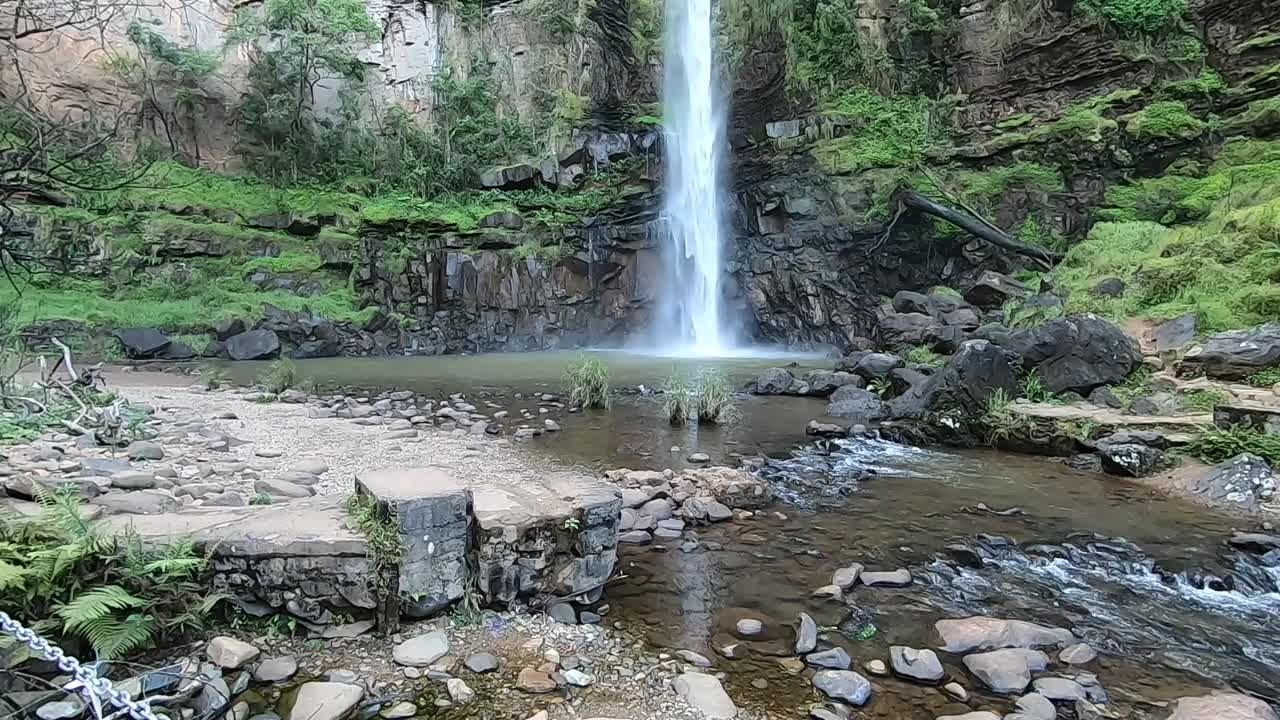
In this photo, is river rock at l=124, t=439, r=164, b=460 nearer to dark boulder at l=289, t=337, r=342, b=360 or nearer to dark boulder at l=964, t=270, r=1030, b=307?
dark boulder at l=289, t=337, r=342, b=360

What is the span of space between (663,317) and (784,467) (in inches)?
675

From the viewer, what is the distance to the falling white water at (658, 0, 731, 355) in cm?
2364

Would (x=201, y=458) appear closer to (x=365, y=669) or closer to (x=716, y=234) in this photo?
(x=365, y=669)

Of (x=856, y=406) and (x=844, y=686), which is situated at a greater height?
(x=856, y=406)

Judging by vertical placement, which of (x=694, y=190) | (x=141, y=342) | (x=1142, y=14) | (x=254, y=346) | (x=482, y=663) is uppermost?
(x=1142, y=14)

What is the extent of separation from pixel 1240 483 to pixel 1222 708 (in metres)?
4.46

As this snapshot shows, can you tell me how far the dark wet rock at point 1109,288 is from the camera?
13523mm

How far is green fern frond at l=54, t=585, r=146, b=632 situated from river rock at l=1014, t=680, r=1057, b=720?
3.92 metres

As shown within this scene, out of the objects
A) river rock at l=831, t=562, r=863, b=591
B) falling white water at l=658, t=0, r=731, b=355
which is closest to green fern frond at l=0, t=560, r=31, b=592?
river rock at l=831, t=562, r=863, b=591

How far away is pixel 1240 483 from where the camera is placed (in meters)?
6.30

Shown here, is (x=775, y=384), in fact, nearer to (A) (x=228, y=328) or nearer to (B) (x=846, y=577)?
(B) (x=846, y=577)

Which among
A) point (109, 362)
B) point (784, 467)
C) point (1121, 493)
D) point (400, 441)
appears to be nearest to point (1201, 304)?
point (1121, 493)

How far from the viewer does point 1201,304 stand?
11.3 meters

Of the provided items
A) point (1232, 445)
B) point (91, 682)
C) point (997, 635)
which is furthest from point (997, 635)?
point (1232, 445)
